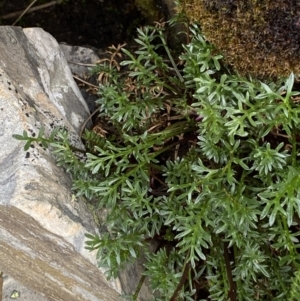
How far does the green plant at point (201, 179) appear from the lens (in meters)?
1.90

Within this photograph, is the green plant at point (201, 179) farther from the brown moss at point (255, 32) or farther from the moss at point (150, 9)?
the moss at point (150, 9)

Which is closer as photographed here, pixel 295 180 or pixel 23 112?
pixel 295 180

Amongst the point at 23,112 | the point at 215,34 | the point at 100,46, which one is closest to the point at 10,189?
the point at 23,112

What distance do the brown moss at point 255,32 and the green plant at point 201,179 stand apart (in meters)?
0.06

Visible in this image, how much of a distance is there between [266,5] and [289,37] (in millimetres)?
140

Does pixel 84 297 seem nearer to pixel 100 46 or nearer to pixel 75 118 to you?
pixel 75 118

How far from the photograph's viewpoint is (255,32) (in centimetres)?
189

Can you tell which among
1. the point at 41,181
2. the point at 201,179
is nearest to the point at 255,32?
the point at 201,179

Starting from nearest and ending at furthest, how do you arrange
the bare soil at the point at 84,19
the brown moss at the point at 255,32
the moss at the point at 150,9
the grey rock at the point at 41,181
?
the brown moss at the point at 255,32, the grey rock at the point at 41,181, the moss at the point at 150,9, the bare soil at the point at 84,19

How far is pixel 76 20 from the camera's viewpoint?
3.34 metres

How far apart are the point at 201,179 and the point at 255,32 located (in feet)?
1.90

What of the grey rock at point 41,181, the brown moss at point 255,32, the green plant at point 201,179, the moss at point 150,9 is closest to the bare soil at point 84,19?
the moss at point 150,9

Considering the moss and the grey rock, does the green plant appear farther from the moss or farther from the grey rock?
the moss

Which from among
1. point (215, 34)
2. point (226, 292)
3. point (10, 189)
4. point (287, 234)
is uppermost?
point (215, 34)
